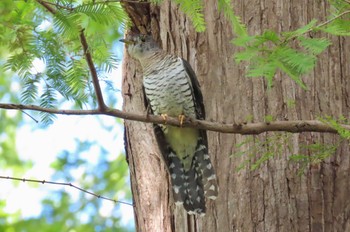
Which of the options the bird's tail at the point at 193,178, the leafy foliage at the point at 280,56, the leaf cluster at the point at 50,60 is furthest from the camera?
the bird's tail at the point at 193,178

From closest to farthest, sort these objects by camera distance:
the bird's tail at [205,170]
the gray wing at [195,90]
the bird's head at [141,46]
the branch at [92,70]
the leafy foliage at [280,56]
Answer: the leafy foliage at [280,56] → the branch at [92,70] → the bird's tail at [205,170] → the gray wing at [195,90] → the bird's head at [141,46]

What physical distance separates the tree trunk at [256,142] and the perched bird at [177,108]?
96 millimetres

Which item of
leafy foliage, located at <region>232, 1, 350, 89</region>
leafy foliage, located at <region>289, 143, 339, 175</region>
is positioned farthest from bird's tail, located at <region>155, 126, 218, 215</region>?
leafy foliage, located at <region>232, 1, 350, 89</region>

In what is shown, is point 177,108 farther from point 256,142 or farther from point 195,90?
point 256,142

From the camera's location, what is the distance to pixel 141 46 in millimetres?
5266

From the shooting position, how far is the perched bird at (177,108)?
15.8 ft

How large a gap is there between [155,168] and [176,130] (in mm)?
335

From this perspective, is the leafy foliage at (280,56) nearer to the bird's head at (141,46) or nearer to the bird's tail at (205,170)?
the bird's tail at (205,170)

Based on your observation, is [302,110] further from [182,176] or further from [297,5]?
[182,176]

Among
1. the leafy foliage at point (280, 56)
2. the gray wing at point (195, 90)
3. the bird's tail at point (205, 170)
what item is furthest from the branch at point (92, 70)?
the gray wing at point (195, 90)

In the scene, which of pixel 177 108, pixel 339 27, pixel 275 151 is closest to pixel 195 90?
pixel 177 108

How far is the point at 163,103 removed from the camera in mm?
5082

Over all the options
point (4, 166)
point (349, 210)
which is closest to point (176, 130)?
point (349, 210)

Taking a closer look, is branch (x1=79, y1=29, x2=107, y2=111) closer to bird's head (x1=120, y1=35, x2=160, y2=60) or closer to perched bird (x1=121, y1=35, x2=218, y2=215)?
perched bird (x1=121, y1=35, x2=218, y2=215)
